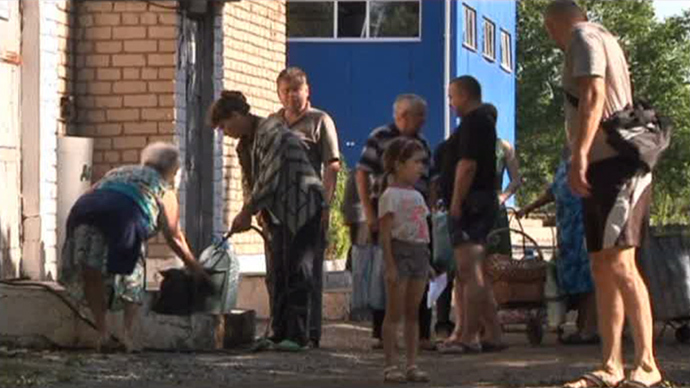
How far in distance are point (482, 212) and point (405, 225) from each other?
6.84 feet

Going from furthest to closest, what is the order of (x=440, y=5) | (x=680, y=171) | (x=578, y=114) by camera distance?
(x=680, y=171), (x=440, y=5), (x=578, y=114)

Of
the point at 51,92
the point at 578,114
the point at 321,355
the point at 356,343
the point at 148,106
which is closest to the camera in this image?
the point at 578,114

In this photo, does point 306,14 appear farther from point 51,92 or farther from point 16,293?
point 16,293

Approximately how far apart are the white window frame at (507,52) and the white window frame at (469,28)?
6.53 meters

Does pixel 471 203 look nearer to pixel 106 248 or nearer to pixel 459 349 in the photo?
pixel 459 349

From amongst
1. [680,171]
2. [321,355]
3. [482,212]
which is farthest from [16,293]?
[680,171]

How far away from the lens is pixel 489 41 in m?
54.5

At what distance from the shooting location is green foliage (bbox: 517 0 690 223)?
252ft

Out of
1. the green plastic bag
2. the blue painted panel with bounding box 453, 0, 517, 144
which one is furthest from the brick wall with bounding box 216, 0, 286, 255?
the blue painted panel with bounding box 453, 0, 517, 144

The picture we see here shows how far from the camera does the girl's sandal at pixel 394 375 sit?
1124 cm

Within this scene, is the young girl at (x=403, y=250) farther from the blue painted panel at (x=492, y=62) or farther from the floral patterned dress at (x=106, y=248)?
the blue painted panel at (x=492, y=62)

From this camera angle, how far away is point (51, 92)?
18906mm

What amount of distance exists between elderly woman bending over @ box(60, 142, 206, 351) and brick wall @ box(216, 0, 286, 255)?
27.1ft

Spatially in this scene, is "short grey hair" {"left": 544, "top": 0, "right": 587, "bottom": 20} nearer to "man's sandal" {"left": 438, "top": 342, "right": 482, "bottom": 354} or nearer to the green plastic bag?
"man's sandal" {"left": 438, "top": 342, "right": 482, "bottom": 354}
